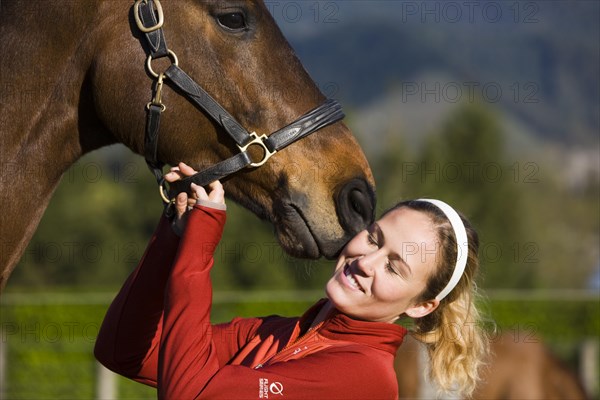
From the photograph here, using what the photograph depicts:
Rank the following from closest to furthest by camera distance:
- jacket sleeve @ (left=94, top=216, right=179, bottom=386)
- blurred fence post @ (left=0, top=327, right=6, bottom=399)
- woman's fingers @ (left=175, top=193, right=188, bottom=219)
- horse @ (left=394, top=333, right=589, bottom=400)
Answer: woman's fingers @ (left=175, top=193, right=188, bottom=219), jacket sleeve @ (left=94, top=216, right=179, bottom=386), horse @ (left=394, top=333, right=589, bottom=400), blurred fence post @ (left=0, top=327, right=6, bottom=399)

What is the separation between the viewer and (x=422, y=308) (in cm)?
226

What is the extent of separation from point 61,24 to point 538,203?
3913 centimetres

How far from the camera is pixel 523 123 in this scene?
14662 cm

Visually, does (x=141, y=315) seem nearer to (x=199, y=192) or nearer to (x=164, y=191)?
(x=164, y=191)

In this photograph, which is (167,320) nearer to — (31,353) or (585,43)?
(31,353)

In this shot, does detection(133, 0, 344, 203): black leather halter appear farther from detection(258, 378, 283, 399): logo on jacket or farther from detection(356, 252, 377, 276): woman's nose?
detection(258, 378, 283, 399): logo on jacket

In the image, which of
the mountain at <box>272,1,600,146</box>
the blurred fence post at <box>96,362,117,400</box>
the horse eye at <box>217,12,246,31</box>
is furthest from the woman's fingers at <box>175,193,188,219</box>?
the mountain at <box>272,1,600,146</box>

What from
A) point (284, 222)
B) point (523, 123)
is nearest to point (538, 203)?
point (284, 222)

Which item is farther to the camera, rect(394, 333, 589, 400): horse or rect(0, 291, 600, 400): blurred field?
rect(0, 291, 600, 400): blurred field

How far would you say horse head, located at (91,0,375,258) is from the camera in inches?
95.3

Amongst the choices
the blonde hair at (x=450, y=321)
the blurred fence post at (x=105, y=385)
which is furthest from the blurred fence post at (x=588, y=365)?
the blonde hair at (x=450, y=321)

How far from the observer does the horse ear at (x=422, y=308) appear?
7.38 ft

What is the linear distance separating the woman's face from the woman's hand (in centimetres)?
37

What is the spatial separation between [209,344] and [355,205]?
665 millimetres
